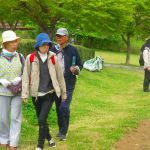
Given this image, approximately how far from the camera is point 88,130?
8.45 metres

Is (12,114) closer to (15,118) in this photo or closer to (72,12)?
(15,118)

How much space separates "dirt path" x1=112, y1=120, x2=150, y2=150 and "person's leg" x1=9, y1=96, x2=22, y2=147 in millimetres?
1597

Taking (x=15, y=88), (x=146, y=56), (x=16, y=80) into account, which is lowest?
(x=146, y=56)

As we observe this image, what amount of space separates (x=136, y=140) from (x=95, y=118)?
2295 mm

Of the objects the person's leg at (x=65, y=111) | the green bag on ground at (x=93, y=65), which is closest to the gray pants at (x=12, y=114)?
the person's leg at (x=65, y=111)

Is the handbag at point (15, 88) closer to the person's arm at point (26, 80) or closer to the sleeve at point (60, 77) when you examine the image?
the person's arm at point (26, 80)

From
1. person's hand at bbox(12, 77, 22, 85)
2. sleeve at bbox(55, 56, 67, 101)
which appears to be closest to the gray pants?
person's hand at bbox(12, 77, 22, 85)

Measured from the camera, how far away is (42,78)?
653 cm

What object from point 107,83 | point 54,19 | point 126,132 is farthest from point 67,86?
point 54,19

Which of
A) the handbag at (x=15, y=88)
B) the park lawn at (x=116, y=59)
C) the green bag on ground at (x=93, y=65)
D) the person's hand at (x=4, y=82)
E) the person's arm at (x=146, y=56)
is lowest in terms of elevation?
the park lawn at (x=116, y=59)

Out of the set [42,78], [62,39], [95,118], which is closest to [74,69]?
[62,39]

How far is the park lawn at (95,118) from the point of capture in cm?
744

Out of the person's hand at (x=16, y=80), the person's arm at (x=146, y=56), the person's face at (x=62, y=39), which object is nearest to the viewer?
the person's hand at (x=16, y=80)

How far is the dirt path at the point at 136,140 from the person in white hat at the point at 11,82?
1.65 m
